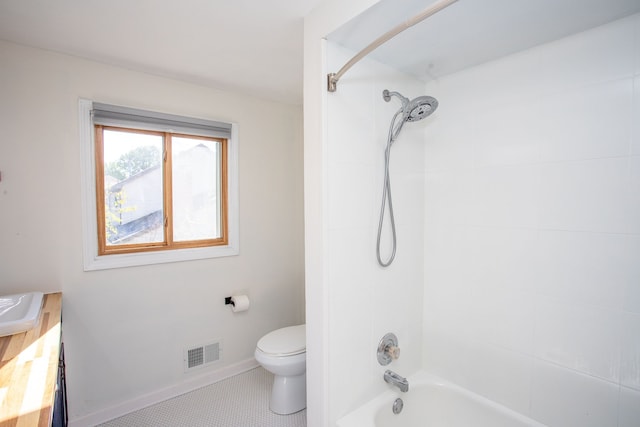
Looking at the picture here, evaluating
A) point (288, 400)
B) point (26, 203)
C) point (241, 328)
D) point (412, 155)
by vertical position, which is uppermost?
point (412, 155)

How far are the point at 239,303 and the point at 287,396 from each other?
774 mm

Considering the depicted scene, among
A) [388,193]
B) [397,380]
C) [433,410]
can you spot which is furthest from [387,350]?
[388,193]

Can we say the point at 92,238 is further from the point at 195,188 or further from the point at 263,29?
the point at 263,29

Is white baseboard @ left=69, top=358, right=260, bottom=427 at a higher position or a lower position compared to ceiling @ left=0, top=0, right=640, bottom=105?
lower

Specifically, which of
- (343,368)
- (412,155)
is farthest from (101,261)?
(412,155)

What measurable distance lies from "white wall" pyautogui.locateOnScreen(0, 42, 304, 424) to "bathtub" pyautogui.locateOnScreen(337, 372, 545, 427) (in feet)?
4.62

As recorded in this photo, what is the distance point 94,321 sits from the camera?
1.98 metres

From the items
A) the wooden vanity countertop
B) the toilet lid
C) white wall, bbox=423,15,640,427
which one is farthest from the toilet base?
the wooden vanity countertop

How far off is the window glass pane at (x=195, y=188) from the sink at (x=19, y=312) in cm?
89

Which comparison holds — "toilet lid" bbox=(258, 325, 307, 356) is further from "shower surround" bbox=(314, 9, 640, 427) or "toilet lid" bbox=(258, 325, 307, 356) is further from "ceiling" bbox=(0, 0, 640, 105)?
"ceiling" bbox=(0, 0, 640, 105)

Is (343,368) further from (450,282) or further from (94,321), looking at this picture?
(94,321)

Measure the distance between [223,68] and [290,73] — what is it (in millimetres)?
453

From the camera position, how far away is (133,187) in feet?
7.19

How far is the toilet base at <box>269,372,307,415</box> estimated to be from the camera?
2.09 meters
